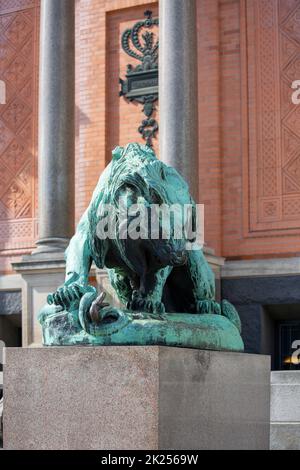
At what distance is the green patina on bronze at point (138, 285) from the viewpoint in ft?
14.7

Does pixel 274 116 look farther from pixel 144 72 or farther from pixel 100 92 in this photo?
pixel 100 92

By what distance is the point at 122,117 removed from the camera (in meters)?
16.2

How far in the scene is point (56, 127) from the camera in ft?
49.3

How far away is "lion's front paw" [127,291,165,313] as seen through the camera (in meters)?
4.75

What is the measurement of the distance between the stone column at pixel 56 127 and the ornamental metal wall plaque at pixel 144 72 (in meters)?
1.15

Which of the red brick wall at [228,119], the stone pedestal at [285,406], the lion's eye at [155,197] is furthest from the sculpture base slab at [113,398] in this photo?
the red brick wall at [228,119]

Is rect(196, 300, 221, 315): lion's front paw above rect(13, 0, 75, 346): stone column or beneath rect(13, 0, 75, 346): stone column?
beneath

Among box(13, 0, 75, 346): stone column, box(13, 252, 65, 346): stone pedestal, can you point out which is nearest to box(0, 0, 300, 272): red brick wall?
box(13, 0, 75, 346): stone column

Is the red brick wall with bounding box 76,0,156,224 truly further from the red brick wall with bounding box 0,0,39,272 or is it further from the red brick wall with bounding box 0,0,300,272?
the red brick wall with bounding box 0,0,39,272

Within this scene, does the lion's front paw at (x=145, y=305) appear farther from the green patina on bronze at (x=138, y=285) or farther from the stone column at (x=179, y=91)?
the stone column at (x=179, y=91)

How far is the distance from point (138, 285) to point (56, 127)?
10.4 meters

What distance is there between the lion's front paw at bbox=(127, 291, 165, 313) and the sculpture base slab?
34 centimetres

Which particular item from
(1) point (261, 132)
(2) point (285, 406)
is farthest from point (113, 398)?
(1) point (261, 132)
